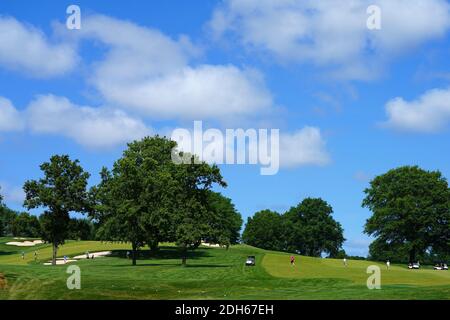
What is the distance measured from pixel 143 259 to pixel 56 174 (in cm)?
2161

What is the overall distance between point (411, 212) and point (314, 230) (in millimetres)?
70015

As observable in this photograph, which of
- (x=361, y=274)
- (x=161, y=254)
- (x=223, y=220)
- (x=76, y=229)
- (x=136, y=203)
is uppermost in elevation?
(x=136, y=203)

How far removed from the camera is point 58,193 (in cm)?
9069

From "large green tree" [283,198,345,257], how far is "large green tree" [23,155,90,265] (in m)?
98.7

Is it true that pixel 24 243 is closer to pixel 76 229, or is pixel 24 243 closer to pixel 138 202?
pixel 76 229

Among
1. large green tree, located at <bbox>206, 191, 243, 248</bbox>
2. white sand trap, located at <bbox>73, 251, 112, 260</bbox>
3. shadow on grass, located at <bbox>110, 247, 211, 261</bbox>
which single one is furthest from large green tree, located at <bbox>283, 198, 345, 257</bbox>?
white sand trap, located at <bbox>73, 251, 112, 260</bbox>

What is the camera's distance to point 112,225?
90.2 meters

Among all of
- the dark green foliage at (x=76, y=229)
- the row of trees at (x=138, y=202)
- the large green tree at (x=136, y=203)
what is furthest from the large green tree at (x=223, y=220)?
the dark green foliage at (x=76, y=229)

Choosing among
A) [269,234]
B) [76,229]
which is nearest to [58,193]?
[76,229]

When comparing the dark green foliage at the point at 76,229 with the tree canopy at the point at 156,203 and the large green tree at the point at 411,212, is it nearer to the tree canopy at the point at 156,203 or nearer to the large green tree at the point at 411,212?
the tree canopy at the point at 156,203

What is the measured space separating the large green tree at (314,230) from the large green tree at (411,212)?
59.6 metres

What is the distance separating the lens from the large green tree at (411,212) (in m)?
110

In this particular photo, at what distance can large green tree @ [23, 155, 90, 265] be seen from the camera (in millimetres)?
90062
